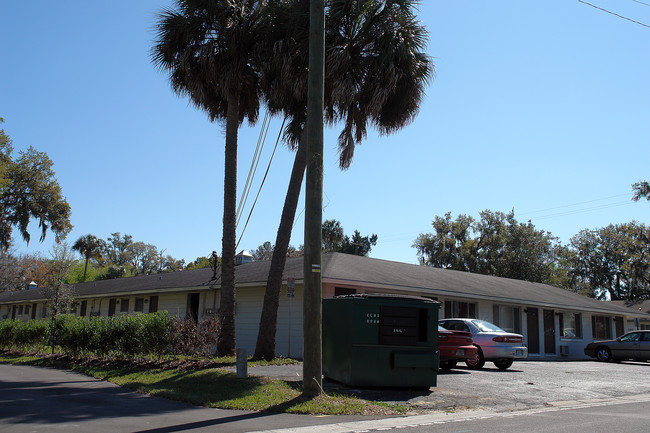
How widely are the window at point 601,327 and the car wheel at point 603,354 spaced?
8009mm

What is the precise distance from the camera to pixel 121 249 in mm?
90625

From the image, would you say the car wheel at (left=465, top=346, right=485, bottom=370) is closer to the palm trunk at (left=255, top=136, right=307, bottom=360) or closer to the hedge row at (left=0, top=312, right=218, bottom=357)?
the palm trunk at (left=255, top=136, right=307, bottom=360)

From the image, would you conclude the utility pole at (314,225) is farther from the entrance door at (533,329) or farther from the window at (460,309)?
the entrance door at (533,329)

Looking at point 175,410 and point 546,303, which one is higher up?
point 546,303

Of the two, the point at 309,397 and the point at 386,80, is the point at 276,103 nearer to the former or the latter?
the point at 386,80

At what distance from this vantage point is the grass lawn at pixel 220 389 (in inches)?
354

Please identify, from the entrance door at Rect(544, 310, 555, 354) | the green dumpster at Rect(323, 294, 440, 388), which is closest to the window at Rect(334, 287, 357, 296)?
the green dumpster at Rect(323, 294, 440, 388)

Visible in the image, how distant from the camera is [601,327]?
33.6m

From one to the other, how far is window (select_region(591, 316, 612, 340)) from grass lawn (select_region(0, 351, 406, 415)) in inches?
973

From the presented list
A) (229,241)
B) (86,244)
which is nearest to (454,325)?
(229,241)

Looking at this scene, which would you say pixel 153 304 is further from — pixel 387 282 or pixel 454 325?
pixel 454 325

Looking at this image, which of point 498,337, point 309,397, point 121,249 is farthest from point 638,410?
point 121,249

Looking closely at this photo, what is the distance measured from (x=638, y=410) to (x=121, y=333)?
45.1 feet

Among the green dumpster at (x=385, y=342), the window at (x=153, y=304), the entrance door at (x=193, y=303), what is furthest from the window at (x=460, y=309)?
the window at (x=153, y=304)
